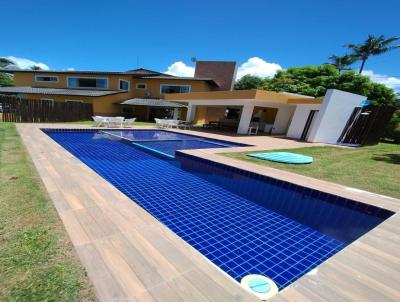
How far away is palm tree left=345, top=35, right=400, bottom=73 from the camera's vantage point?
31.7 meters

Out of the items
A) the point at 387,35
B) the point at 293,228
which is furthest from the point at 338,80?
the point at 293,228

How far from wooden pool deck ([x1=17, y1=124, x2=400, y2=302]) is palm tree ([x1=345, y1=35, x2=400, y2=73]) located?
40.2 m

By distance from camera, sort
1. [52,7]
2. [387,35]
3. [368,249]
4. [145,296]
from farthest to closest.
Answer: [387,35] → [52,7] → [368,249] → [145,296]

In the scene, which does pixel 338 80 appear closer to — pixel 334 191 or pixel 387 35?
pixel 387 35

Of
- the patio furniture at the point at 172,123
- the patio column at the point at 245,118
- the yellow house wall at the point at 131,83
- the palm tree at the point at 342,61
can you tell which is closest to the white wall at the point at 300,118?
the patio column at the point at 245,118

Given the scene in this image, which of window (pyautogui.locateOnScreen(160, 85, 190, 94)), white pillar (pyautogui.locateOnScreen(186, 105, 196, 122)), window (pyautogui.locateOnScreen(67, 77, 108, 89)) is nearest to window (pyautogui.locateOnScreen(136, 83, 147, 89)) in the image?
Result: window (pyautogui.locateOnScreen(160, 85, 190, 94))

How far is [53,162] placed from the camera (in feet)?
18.8

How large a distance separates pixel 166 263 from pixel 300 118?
16251 mm

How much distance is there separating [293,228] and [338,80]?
105ft

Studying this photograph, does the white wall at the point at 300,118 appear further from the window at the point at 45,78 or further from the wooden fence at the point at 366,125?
the window at the point at 45,78

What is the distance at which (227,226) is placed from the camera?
3.88 meters

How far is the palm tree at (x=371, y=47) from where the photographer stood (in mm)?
31719

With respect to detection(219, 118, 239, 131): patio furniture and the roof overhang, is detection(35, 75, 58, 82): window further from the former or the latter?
detection(219, 118, 239, 131): patio furniture

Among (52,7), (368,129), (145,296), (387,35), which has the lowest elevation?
(145,296)
